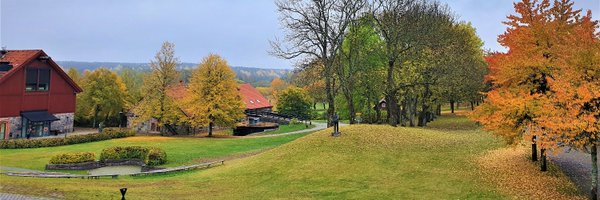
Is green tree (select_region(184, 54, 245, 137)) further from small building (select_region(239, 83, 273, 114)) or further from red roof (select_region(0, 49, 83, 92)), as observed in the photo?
small building (select_region(239, 83, 273, 114))

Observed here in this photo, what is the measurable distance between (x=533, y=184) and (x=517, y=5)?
909cm

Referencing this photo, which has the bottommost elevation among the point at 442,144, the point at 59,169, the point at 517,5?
the point at 59,169

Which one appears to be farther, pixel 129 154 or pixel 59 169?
pixel 129 154

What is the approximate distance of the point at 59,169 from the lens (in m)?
30.1

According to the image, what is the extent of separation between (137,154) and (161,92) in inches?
923

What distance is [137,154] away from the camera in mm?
33250

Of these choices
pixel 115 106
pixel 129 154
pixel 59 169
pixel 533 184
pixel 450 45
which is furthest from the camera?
pixel 115 106

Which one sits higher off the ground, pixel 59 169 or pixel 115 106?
pixel 115 106

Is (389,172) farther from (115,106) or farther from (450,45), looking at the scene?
(115,106)

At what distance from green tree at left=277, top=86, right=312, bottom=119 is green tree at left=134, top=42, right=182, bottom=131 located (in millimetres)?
31013

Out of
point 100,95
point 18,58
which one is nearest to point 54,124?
point 18,58

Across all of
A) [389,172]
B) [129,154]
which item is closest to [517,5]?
[389,172]

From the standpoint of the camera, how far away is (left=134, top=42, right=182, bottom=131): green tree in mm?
55188

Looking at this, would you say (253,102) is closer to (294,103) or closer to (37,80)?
(294,103)
